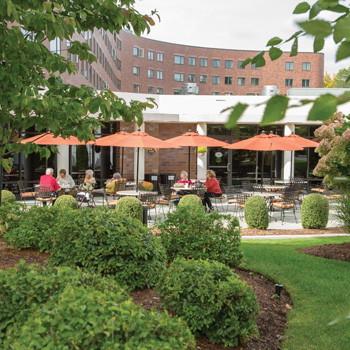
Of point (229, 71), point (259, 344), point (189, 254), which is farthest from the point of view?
point (229, 71)

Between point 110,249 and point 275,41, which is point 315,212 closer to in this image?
point 110,249

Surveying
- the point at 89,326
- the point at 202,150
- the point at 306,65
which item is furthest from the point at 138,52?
the point at 89,326

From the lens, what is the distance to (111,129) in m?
22.8

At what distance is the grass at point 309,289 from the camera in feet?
14.8

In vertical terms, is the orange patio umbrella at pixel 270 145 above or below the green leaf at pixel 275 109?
above

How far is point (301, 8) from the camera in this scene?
1634 mm

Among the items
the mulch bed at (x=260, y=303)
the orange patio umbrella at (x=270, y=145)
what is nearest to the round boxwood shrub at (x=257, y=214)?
the orange patio umbrella at (x=270, y=145)

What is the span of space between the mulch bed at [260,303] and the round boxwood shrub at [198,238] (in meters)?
0.61

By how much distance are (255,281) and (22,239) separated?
3.35 meters

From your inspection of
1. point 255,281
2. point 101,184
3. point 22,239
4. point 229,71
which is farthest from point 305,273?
point 229,71

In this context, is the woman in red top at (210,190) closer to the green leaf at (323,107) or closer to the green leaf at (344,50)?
the green leaf at (344,50)

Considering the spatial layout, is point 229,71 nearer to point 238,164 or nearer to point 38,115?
point 238,164

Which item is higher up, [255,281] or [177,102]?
[177,102]

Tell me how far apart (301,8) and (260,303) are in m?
4.37
